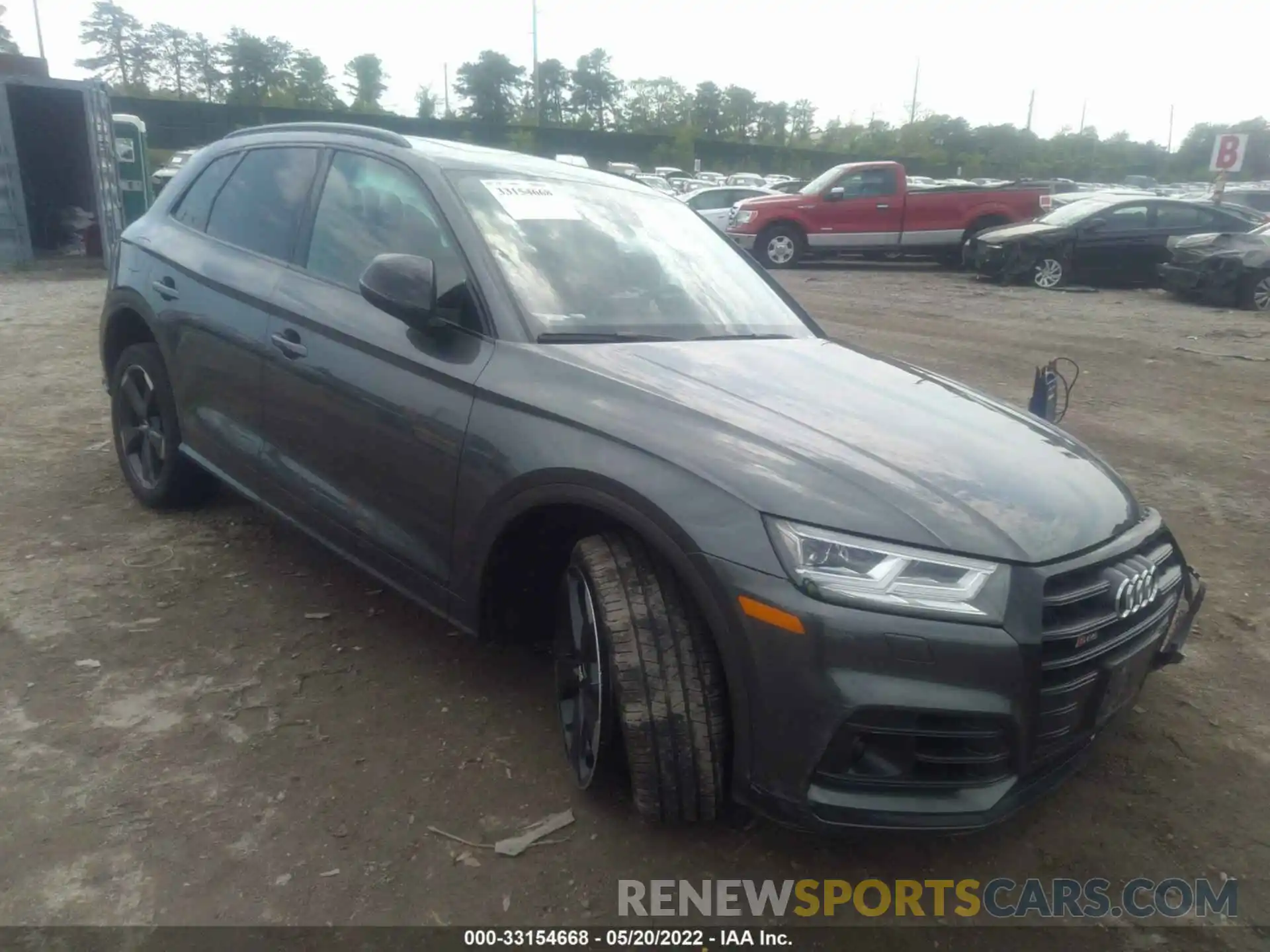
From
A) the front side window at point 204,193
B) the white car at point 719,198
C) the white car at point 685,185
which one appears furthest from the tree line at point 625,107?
the front side window at point 204,193

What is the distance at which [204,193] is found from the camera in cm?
412

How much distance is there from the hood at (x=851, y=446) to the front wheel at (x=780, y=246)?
15172mm

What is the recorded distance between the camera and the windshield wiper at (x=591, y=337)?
275 centimetres

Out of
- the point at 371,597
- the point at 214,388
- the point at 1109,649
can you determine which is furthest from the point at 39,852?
the point at 1109,649

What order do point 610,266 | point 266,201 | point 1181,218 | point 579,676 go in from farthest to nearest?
point 1181,218 < point 266,201 < point 610,266 < point 579,676

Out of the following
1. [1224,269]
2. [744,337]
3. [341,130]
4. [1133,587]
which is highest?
[341,130]

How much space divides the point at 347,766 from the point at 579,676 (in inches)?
28.3

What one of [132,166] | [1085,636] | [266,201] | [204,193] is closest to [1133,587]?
[1085,636]

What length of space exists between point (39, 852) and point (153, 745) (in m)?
0.45

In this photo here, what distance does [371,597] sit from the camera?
146 inches

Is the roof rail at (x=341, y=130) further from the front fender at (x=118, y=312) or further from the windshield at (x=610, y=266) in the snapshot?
the front fender at (x=118, y=312)

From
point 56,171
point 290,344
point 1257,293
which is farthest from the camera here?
point 56,171

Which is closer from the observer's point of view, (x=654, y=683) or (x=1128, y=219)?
Answer: (x=654, y=683)

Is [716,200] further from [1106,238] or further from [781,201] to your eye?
[1106,238]
